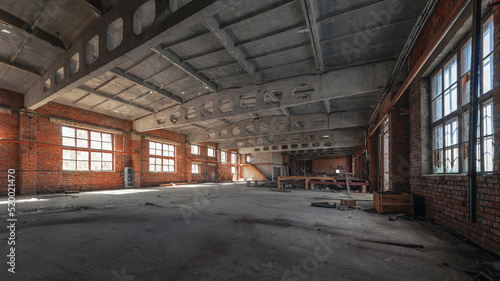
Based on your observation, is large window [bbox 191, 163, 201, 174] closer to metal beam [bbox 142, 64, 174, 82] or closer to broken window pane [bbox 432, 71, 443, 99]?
metal beam [bbox 142, 64, 174, 82]

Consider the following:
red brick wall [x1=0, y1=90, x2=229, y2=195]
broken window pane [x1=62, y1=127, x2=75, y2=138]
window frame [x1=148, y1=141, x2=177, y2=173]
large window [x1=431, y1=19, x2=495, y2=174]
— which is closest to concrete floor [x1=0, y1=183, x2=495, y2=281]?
large window [x1=431, y1=19, x2=495, y2=174]

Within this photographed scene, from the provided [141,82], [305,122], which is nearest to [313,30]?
[141,82]

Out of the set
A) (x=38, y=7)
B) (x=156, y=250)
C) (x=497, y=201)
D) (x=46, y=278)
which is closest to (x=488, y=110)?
(x=497, y=201)

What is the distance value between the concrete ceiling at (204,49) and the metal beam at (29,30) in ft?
0.08

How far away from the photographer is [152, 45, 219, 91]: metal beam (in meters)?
6.47

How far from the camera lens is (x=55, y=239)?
3.21 m

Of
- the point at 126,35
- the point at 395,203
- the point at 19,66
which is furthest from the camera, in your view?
the point at 19,66

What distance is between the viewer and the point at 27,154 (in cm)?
928

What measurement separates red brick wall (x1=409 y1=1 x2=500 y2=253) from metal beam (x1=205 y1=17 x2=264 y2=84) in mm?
4632

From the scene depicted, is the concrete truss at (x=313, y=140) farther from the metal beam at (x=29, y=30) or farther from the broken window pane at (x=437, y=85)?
the metal beam at (x=29, y=30)

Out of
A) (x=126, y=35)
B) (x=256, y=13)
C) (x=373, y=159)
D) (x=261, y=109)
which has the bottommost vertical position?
(x=373, y=159)

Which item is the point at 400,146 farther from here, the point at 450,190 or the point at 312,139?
the point at 312,139

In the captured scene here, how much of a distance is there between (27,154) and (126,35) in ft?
29.8

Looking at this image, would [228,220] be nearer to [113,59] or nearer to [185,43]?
[113,59]
